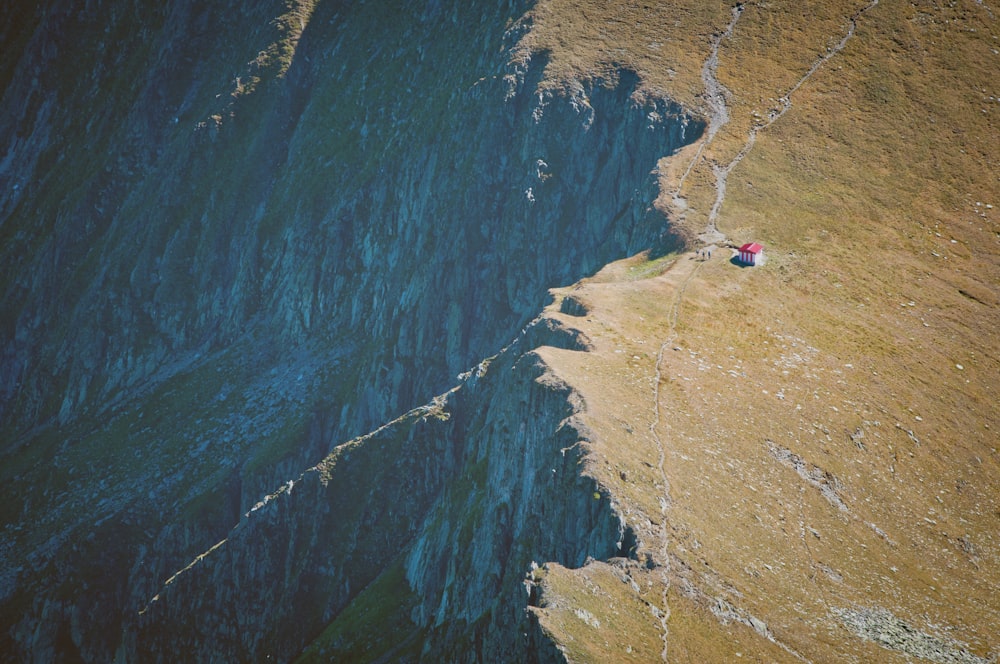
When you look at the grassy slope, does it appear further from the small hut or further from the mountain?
the small hut

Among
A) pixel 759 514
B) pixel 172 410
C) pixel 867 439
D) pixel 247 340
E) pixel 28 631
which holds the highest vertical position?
pixel 867 439

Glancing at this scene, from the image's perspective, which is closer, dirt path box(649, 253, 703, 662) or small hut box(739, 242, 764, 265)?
dirt path box(649, 253, 703, 662)

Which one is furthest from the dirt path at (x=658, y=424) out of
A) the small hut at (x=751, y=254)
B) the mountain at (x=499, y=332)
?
the small hut at (x=751, y=254)

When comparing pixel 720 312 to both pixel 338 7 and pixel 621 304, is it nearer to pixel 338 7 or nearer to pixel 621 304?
pixel 621 304

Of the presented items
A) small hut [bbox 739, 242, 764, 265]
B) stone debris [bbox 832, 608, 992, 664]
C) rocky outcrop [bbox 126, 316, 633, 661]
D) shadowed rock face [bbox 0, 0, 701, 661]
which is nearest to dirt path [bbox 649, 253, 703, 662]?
small hut [bbox 739, 242, 764, 265]

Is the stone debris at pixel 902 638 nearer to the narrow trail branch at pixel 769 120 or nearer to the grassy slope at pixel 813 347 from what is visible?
the grassy slope at pixel 813 347

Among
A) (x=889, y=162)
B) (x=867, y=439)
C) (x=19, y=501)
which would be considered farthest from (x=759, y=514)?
(x=19, y=501)
